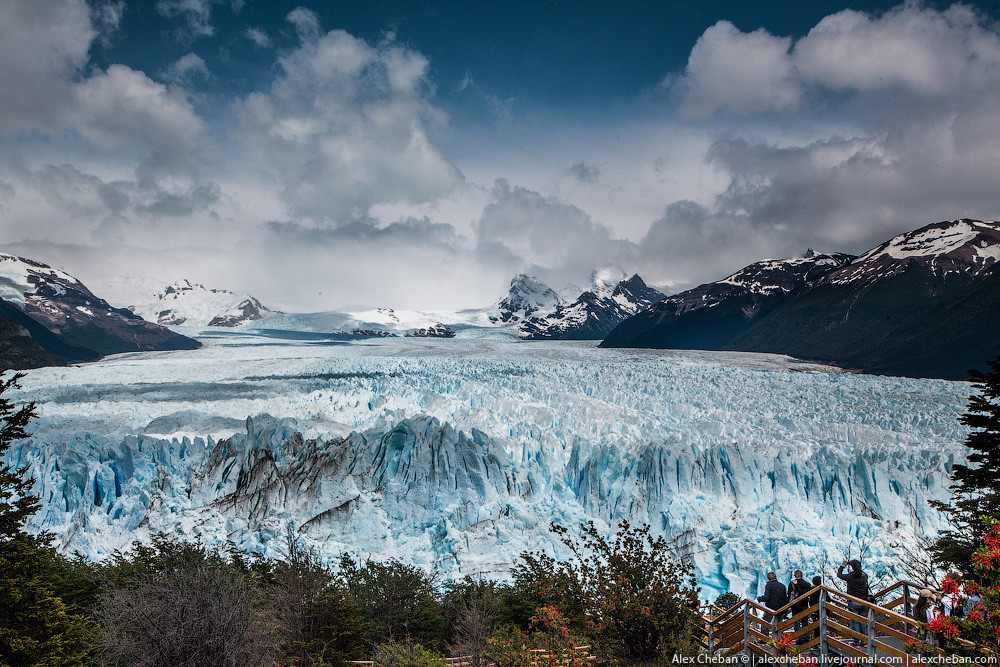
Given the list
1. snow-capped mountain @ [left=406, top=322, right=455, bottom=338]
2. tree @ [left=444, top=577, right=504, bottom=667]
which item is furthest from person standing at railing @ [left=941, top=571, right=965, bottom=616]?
snow-capped mountain @ [left=406, top=322, right=455, bottom=338]

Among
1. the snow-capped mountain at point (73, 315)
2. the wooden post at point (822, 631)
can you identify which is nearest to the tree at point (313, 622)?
the wooden post at point (822, 631)

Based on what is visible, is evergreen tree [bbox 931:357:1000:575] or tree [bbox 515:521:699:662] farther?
evergreen tree [bbox 931:357:1000:575]

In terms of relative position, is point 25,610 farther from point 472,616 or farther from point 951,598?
point 951,598

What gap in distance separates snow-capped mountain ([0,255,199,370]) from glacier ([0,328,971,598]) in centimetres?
7381

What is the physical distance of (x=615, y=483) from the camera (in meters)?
18.5

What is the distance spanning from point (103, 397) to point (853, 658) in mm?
30222

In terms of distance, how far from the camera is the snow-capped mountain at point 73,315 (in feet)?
283

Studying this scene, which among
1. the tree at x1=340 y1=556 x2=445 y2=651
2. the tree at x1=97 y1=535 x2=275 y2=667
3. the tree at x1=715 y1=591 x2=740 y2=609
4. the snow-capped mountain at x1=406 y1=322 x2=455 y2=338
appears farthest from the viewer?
the snow-capped mountain at x1=406 y1=322 x2=455 y2=338

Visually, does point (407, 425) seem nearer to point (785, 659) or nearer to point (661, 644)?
point (661, 644)

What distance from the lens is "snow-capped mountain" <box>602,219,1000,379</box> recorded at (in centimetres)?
4381

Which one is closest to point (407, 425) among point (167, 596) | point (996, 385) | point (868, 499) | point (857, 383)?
point (167, 596)

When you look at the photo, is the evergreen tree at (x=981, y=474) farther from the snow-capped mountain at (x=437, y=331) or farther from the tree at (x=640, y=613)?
the snow-capped mountain at (x=437, y=331)

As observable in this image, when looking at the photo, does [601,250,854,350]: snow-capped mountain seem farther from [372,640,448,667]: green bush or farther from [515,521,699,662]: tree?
[372,640,448,667]: green bush

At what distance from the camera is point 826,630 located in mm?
6996
